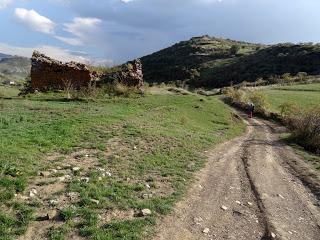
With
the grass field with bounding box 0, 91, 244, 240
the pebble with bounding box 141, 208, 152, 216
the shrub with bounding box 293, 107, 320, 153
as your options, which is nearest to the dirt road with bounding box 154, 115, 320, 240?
the pebble with bounding box 141, 208, 152, 216

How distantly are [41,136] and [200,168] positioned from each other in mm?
5486

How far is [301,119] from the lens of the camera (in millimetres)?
27750

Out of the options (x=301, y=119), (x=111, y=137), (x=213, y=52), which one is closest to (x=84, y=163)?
(x=111, y=137)

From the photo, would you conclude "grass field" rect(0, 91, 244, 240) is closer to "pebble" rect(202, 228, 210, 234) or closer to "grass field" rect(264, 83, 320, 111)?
"pebble" rect(202, 228, 210, 234)

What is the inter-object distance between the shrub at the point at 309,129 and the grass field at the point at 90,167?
5528mm

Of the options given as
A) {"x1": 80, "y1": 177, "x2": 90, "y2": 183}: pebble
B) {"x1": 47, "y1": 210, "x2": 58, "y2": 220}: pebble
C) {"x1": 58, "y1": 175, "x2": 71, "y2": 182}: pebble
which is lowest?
{"x1": 47, "y1": 210, "x2": 58, "y2": 220}: pebble

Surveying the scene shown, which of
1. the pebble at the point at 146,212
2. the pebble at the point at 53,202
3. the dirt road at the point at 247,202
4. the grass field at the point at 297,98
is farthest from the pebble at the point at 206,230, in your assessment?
the grass field at the point at 297,98

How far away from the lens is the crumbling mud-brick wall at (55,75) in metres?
32.0

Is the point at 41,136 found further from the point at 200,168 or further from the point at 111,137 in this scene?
the point at 200,168

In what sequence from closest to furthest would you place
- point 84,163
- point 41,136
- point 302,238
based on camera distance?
1. point 302,238
2. point 84,163
3. point 41,136

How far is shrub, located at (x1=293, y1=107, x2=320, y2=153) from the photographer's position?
25.9m

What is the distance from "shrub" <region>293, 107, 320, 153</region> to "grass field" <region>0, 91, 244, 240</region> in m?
5.53

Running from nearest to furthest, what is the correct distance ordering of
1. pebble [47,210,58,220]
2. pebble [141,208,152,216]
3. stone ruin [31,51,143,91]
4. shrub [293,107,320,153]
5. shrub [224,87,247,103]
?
pebble [47,210,58,220]
pebble [141,208,152,216]
shrub [293,107,320,153]
stone ruin [31,51,143,91]
shrub [224,87,247,103]

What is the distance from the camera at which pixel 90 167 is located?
43.3 feet
